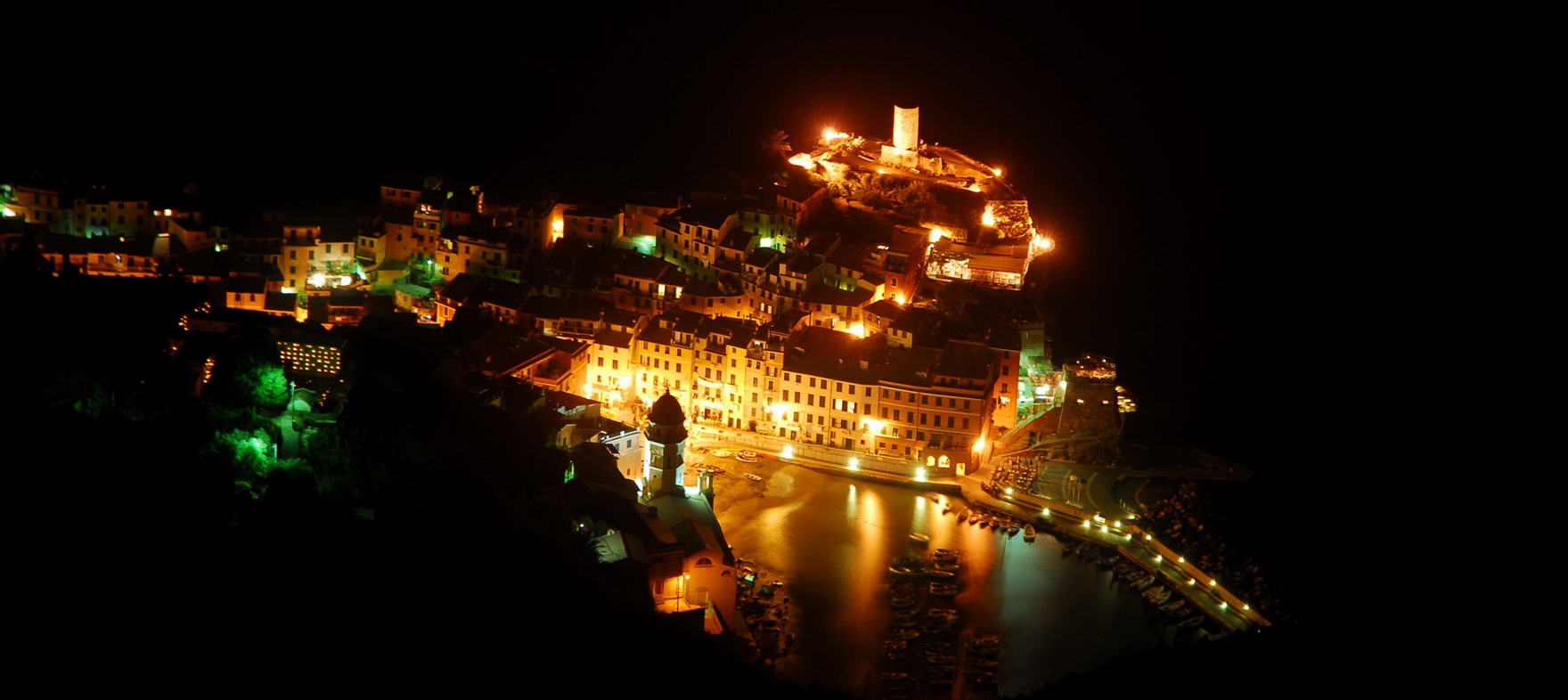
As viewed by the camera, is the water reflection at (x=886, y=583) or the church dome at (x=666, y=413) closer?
the water reflection at (x=886, y=583)

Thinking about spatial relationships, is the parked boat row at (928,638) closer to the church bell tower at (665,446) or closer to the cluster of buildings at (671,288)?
the church bell tower at (665,446)

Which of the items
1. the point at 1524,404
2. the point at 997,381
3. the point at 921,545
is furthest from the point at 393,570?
the point at 1524,404

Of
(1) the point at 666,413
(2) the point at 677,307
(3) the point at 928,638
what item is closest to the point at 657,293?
(2) the point at 677,307

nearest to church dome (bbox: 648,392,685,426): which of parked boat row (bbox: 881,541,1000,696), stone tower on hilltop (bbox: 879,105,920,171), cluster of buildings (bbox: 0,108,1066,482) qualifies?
parked boat row (bbox: 881,541,1000,696)

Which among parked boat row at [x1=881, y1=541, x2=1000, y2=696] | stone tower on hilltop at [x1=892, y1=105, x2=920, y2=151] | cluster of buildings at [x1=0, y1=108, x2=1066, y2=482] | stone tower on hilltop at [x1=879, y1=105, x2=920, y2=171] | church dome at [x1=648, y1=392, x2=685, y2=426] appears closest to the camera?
parked boat row at [x1=881, y1=541, x2=1000, y2=696]

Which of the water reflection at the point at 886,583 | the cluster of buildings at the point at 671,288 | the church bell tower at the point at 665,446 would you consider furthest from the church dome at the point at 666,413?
the cluster of buildings at the point at 671,288

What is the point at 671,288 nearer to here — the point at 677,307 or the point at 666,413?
the point at 677,307

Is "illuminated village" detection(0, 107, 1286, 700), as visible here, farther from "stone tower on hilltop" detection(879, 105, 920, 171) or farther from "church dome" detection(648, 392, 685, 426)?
"stone tower on hilltop" detection(879, 105, 920, 171)
